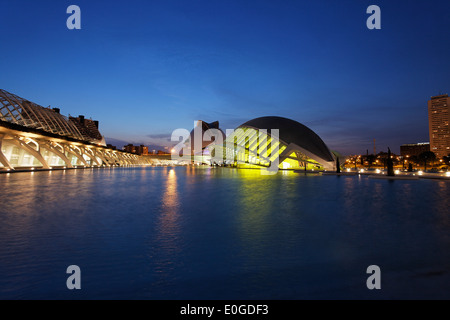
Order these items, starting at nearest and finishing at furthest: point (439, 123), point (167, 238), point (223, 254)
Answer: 1. point (223, 254)
2. point (167, 238)
3. point (439, 123)

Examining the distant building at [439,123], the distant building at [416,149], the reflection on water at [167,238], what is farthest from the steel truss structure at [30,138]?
the distant building at [416,149]

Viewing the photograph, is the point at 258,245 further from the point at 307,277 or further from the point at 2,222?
the point at 2,222

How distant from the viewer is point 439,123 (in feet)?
600

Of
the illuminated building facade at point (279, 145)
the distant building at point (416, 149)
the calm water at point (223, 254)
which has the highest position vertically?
the distant building at point (416, 149)

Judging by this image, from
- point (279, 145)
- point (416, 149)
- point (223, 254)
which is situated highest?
point (416, 149)

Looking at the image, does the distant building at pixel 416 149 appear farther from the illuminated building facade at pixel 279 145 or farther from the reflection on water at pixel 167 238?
the reflection on water at pixel 167 238

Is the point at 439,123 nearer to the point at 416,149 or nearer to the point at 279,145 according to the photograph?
the point at 416,149

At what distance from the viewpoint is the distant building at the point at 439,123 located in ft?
585

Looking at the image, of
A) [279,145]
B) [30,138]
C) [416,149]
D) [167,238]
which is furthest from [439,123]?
[167,238]

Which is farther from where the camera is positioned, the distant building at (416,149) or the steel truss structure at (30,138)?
the distant building at (416,149)

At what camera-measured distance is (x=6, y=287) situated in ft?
10.7

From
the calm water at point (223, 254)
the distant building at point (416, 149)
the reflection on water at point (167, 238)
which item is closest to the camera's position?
the calm water at point (223, 254)

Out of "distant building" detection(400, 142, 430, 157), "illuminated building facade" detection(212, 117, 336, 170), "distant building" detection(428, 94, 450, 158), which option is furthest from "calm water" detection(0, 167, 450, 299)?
"distant building" detection(400, 142, 430, 157)
